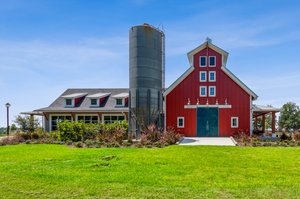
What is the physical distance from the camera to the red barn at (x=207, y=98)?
2722cm

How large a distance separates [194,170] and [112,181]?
10.1ft

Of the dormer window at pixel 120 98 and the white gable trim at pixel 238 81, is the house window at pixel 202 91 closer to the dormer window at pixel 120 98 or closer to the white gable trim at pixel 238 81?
the white gable trim at pixel 238 81

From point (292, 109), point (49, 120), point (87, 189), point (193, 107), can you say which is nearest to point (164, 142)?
point (193, 107)

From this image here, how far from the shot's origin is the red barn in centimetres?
2722

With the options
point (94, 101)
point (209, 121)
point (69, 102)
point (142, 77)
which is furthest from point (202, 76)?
point (69, 102)

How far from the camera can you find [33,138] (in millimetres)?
24594

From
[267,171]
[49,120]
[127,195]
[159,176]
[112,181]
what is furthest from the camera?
[49,120]

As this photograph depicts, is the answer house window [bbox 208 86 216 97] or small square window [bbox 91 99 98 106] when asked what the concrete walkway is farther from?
small square window [bbox 91 99 98 106]

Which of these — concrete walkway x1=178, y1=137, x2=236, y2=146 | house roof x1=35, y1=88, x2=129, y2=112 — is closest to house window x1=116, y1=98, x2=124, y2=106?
house roof x1=35, y1=88, x2=129, y2=112

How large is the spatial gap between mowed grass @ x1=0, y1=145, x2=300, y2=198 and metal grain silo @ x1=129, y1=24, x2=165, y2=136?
12.7m

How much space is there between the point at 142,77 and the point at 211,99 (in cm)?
733

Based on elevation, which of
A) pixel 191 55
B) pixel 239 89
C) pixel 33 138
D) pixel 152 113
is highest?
pixel 191 55

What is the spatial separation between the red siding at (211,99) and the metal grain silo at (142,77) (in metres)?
2.75

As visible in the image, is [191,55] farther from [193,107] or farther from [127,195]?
[127,195]
